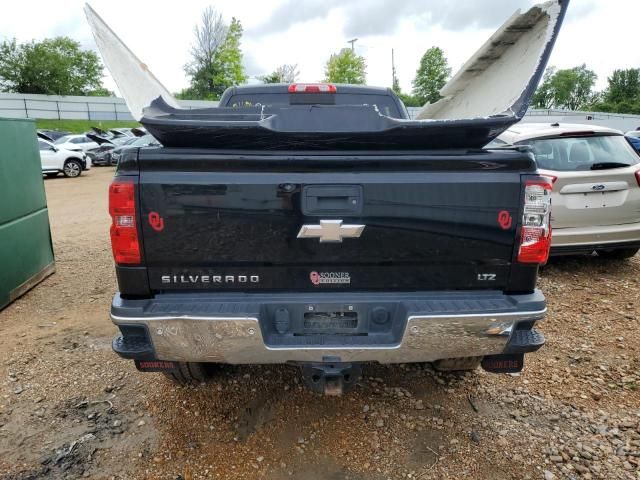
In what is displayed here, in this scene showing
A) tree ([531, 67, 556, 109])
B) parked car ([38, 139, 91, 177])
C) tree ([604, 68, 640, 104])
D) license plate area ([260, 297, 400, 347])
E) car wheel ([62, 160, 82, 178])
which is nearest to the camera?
license plate area ([260, 297, 400, 347])

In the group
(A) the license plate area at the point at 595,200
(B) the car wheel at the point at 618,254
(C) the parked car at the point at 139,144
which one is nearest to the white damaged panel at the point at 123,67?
(C) the parked car at the point at 139,144

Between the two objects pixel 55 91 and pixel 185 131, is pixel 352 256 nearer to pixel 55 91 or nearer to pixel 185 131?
pixel 185 131

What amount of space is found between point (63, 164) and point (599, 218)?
1828 cm

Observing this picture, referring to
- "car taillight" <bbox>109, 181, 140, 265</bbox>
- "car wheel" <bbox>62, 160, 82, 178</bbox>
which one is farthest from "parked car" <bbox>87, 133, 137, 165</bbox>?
"car taillight" <bbox>109, 181, 140, 265</bbox>

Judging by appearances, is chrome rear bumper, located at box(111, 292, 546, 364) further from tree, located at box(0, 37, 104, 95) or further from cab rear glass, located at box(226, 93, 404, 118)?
tree, located at box(0, 37, 104, 95)

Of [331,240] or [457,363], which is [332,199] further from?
[457,363]

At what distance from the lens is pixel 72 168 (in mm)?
17828

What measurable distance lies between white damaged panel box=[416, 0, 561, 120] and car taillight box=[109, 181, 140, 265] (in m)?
1.94

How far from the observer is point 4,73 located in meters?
50.7

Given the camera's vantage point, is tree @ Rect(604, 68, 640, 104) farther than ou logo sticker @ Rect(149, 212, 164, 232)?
Yes

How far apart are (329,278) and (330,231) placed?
0.86 feet

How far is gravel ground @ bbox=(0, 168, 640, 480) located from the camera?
2.51 metres

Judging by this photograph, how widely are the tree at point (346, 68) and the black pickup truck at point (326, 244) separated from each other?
42540 millimetres

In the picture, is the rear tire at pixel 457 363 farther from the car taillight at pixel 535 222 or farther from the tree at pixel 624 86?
the tree at pixel 624 86
